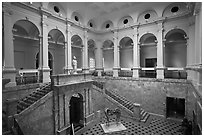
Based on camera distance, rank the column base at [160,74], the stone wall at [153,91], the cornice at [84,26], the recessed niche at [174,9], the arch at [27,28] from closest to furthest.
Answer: the cornice at [84,26] < the stone wall at [153,91] < the arch at [27,28] < the recessed niche at [174,9] < the column base at [160,74]

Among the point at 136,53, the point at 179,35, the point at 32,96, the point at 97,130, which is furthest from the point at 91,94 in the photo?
the point at 179,35

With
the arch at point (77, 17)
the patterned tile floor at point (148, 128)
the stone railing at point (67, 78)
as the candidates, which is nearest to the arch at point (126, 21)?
the arch at point (77, 17)

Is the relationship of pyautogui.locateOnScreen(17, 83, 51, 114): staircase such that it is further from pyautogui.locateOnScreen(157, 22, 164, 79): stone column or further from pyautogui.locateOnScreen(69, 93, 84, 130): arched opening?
pyautogui.locateOnScreen(157, 22, 164, 79): stone column

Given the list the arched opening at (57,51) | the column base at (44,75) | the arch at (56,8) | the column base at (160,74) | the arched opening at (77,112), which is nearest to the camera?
the arched opening at (77,112)

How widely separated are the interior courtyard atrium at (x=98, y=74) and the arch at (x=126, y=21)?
12 cm

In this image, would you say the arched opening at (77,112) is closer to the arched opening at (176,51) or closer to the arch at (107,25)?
the arch at (107,25)

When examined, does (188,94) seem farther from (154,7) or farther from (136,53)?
(154,7)

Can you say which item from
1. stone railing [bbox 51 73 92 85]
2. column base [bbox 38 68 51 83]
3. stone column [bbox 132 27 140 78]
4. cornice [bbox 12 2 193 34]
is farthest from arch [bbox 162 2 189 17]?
column base [bbox 38 68 51 83]

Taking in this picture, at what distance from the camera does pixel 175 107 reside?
13.3 m

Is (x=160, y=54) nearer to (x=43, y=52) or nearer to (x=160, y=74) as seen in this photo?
(x=160, y=74)

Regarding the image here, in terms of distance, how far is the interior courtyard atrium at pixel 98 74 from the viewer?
29.2ft

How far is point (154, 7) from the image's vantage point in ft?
45.2

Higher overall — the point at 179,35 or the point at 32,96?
the point at 179,35

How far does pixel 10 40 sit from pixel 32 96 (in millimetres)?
4412
